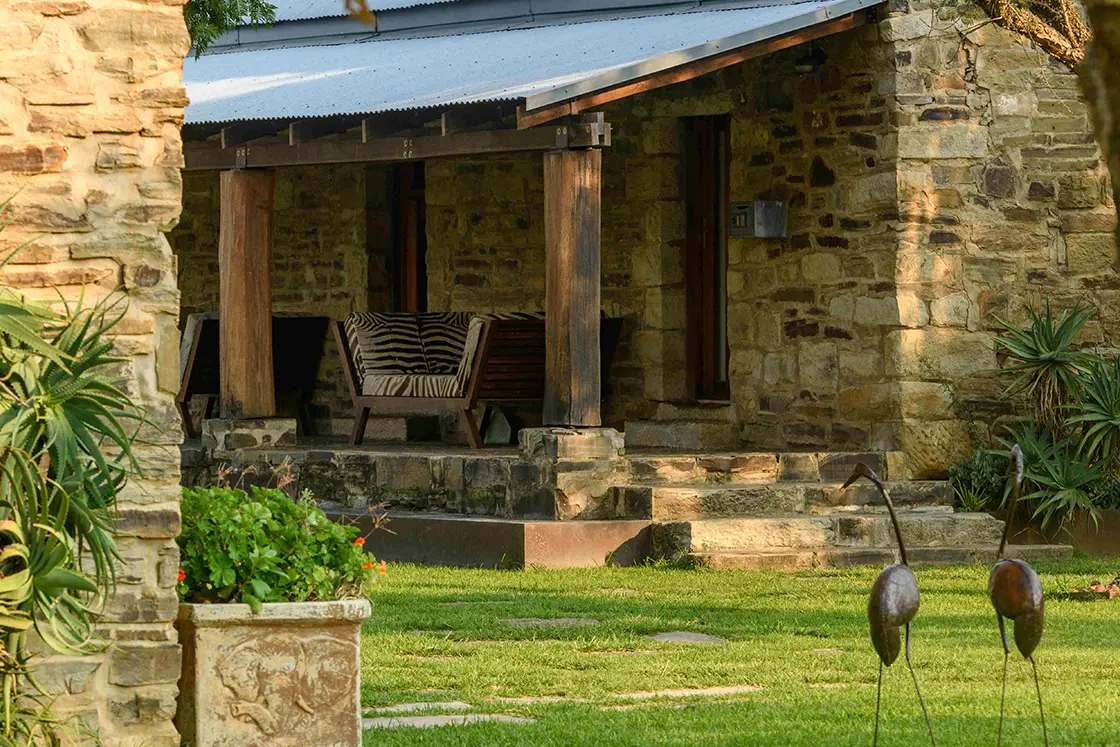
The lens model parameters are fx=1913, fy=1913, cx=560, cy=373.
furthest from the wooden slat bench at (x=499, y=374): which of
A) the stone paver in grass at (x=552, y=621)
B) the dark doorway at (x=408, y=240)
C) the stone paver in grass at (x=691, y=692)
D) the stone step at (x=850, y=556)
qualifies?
the stone paver in grass at (x=691, y=692)

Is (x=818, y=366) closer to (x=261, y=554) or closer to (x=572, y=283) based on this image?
(x=572, y=283)

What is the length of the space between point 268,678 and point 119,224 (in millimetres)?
1448

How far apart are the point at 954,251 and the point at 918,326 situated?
54 cm

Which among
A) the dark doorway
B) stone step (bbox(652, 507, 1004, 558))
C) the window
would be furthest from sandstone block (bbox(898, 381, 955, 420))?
the dark doorway

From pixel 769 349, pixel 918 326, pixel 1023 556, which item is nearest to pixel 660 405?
pixel 769 349

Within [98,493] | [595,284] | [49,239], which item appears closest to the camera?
[98,493]

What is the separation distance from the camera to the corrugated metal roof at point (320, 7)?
591 inches

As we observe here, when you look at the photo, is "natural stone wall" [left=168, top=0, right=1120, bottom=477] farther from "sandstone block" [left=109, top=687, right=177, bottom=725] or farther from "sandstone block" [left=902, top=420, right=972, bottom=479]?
"sandstone block" [left=109, top=687, right=177, bottom=725]

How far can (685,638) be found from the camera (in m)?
8.40

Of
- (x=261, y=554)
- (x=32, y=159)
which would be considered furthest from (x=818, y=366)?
(x=32, y=159)

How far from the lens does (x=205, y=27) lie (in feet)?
38.8

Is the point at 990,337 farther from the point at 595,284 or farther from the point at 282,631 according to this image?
the point at 282,631

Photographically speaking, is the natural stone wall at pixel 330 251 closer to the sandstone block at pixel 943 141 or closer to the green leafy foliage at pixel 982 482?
the sandstone block at pixel 943 141

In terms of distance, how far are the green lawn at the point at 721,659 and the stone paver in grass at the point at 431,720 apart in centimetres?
8
